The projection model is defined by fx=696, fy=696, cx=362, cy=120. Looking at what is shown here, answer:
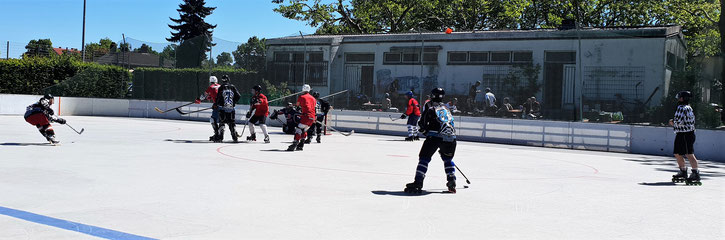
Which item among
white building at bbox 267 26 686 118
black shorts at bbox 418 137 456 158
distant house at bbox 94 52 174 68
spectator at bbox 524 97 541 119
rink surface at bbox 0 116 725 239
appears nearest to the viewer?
rink surface at bbox 0 116 725 239

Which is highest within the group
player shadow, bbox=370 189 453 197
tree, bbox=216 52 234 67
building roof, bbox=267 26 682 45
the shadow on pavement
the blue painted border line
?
building roof, bbox=267 26 682 45

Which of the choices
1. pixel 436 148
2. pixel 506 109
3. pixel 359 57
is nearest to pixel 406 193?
pixel 436 148

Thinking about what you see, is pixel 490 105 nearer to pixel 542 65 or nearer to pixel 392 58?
pixel 542 65

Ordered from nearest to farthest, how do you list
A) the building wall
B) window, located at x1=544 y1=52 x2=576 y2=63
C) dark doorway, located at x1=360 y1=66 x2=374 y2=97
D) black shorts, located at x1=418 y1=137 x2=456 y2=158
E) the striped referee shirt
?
black shorts, located at x1=418 y1=137 x2=456 y2=158
the striped referee shirt
the building wall
window, located at x1=544 y1=52 x2=576 y2=63
dark doorway, located at x1=360 y1=66 x2=374 y2=97

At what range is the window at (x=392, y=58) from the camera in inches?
1142

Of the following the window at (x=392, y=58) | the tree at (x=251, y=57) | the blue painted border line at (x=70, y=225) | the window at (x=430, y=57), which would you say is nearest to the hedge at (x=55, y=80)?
the tree at (x=251, y=57)

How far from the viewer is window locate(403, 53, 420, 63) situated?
1072 inches

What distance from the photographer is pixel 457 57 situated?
2855cm

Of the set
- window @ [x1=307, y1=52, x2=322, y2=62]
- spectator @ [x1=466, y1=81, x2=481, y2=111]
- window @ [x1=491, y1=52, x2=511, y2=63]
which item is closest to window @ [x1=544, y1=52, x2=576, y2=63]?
window @ [x1=491, y1=52, x2=511, y2=63]

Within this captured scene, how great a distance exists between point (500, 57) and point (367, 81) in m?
5.46

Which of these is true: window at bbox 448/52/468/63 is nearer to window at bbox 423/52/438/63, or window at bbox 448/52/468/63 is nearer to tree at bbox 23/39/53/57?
window at bbox 423/52/438/63

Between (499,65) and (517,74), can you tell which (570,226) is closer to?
(517,74)

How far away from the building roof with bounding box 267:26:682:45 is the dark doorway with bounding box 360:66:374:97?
5.52 feet

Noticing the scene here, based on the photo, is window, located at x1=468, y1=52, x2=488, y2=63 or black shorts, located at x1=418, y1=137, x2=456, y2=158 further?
window, located at x1=468, y1=52, x2=488, y2=63
